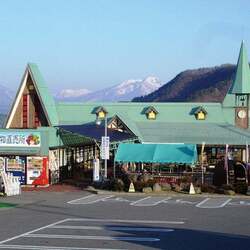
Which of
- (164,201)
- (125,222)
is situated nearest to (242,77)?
(164,201)

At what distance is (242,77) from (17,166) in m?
20.2

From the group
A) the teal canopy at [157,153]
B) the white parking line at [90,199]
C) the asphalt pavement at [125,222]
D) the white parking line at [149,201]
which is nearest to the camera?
the asphalt pavement at [125,222]

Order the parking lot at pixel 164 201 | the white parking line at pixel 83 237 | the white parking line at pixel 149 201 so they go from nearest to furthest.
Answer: the white parking line at pixel 83 237 → the parking lot at pixel 164 201 → the white parking line at pixel 149 201

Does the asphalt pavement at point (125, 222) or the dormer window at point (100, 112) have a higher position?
the dormer window at point (100, 112)

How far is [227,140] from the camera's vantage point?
4244 cm

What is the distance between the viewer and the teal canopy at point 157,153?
33719 mm

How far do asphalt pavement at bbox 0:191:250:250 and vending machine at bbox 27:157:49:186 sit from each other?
4222 millimetres

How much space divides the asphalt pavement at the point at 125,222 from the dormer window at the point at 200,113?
57.3 ft

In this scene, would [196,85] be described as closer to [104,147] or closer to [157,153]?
[157,153]

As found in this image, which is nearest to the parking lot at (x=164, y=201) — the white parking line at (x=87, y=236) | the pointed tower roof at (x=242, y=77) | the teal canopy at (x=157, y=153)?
the teal canopy at (x=157, y=153)

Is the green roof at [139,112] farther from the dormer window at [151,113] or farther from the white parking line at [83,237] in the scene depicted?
the white parking line at [83,237]

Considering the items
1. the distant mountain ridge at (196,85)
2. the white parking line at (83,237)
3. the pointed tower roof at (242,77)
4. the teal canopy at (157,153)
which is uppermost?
the distant mountain ridge at (196,85)

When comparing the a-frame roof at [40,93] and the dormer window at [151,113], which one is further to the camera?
the dormer window at [151,113]

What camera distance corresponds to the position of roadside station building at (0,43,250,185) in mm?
34031
